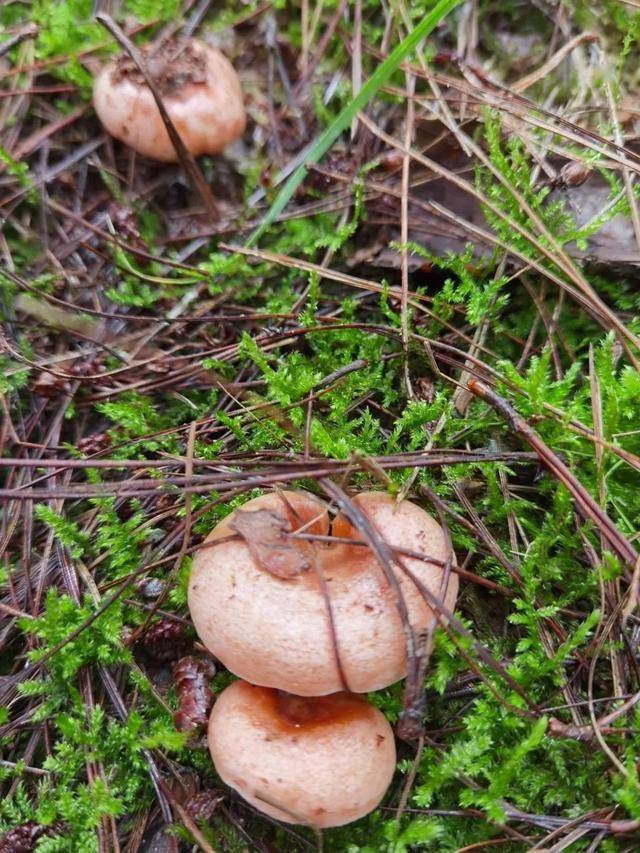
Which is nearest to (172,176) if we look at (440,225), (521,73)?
(440,225)

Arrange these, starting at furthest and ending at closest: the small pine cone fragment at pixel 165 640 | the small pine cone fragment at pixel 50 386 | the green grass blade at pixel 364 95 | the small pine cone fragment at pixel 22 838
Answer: the small pine cone fragment at pixel 50 386, the green grass blade at pixel 364 95, the small pine cone fragment at pixel 165 640, the small pine cone fragment at pixel 22 838

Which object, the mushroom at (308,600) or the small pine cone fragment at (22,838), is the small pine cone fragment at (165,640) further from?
the small pine cone fragment at (22,838)

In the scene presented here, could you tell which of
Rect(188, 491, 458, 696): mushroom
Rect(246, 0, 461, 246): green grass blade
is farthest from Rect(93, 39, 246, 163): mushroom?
Rect(188, 491, 458, 696): mushroom

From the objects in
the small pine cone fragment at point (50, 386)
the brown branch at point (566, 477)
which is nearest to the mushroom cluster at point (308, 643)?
the brown branch at point (566, 477)

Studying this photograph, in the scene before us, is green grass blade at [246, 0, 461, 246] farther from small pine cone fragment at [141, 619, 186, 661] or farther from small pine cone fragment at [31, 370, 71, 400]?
small pine cone fragment at [141, 619, 186, 661]

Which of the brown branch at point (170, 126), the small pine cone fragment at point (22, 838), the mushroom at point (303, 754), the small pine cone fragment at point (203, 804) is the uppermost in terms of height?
the brown branch at point (170, 126)

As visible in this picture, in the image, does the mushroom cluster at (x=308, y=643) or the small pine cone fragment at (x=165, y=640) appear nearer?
the mushroom cluster at (x=308, y=643)

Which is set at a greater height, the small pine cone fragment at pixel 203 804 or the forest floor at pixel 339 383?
the forest floor at pixel 339 383
